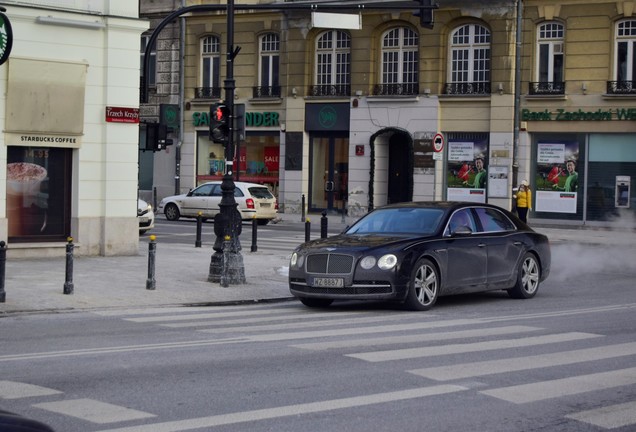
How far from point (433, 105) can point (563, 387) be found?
32.6 meters

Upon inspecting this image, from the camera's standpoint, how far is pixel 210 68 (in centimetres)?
4659

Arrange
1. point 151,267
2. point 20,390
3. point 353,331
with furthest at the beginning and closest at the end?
point 151,267 → point 353,331 → point 20,390

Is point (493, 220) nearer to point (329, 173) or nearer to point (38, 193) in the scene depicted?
point (38, 193)

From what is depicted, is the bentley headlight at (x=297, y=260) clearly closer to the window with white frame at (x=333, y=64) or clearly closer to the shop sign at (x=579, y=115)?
the shop sign at (x=579, y=115)

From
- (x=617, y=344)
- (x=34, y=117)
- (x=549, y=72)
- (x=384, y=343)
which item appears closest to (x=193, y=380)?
(x=384, y=343)

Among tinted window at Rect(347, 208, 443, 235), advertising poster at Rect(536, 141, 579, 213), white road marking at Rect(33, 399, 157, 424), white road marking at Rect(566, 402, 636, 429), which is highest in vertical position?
advertising poster at Rect(536, 141, 579, 213)

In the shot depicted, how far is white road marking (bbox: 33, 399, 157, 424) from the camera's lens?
25.5ft

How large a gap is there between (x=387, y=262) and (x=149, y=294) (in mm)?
4153

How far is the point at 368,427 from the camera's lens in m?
7.64

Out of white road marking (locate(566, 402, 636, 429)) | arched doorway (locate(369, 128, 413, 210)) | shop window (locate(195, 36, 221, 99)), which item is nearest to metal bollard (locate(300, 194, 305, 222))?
arched doorway (locate(369, 128, 413, 210))

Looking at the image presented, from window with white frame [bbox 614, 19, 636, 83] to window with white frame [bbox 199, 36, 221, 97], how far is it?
53.3 feet

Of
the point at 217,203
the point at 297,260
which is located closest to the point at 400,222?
Answer: the point at 297,260

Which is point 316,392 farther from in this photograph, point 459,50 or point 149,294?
point 459,50

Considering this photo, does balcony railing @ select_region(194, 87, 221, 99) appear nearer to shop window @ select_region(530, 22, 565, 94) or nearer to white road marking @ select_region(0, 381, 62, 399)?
shop window @ select_region(530, 22, 565, 94)
